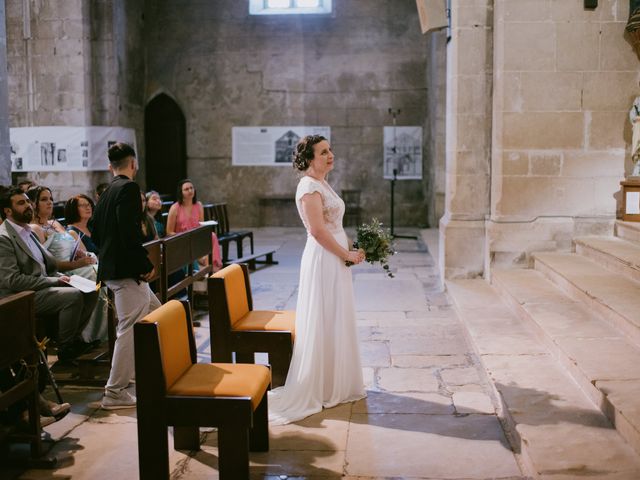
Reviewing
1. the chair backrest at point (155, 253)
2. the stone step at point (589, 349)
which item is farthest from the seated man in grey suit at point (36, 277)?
the stone step at point (589, 349)

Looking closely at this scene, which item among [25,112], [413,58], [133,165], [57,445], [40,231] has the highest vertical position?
[413,58]

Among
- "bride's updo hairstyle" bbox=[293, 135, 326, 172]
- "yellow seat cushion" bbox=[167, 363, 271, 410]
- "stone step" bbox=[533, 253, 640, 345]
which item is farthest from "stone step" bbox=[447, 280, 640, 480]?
"bride's updo hairstyle" bbox=[293, 135, 326, 172]

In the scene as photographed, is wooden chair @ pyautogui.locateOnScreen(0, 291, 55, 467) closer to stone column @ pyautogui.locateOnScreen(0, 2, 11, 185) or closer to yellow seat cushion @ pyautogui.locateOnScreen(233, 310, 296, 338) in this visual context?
yellow seat cushion @ pyautogui.locateOnScreen(233, 310, 296, 338)

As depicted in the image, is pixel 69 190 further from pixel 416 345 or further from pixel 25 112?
pixel 416 345

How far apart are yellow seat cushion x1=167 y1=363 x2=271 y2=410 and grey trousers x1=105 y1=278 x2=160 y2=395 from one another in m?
1.12

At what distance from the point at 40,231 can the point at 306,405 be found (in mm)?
2869

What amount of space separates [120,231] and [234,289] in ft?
2.40

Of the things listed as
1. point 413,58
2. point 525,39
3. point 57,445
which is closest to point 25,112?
point 413,58

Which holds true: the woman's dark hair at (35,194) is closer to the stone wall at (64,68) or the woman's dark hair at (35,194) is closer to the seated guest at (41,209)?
the seated guest at (41,209)

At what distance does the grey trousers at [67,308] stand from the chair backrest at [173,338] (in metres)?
1.78

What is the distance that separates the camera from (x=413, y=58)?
14.3 m

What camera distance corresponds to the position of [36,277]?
4.89m

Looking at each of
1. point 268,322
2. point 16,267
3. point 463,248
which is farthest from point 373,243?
point 463,248

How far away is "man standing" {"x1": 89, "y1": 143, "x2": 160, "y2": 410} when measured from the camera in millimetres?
4316
